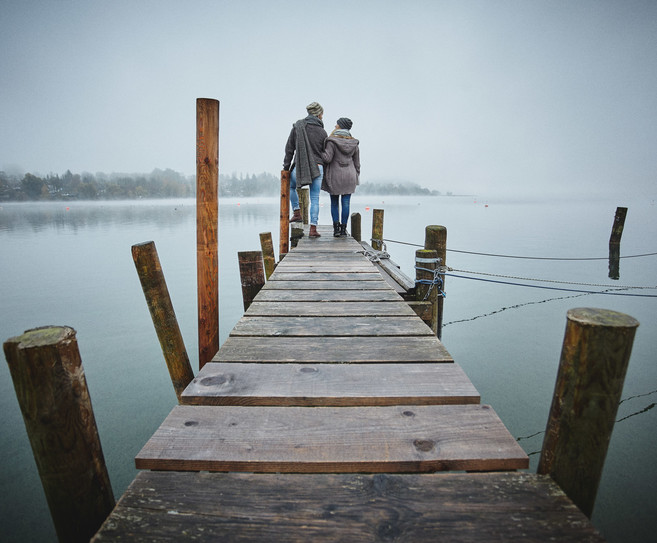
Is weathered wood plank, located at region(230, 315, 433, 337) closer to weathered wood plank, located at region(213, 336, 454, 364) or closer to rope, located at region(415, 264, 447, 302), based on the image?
weathered wood plank, located at region(213, 336, 454, 364)

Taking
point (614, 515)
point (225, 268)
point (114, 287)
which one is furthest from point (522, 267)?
point (114, 287)

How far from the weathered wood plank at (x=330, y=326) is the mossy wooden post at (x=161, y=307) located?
2.62ft

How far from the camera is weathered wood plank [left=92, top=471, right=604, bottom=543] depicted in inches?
39.6

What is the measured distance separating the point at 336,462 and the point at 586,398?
0.84 m

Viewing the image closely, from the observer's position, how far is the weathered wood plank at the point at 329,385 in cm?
160

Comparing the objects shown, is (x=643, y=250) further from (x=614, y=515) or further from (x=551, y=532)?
(x=551, y=532)

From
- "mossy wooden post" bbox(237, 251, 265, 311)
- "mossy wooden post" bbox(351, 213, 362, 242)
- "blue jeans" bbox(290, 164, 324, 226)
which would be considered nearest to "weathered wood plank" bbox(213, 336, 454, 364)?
"mossy wooden post" bbox(237, 251, 265, 311)

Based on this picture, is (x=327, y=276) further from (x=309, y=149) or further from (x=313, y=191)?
(x=309, y=149)

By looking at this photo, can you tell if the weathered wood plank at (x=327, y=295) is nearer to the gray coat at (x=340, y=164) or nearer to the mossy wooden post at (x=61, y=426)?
the mossy wooden post at (x=61, y=426)

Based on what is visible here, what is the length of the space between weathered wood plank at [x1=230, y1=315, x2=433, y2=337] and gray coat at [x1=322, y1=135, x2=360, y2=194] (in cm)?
393

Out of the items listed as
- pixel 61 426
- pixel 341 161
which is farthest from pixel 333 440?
pixel 341 161

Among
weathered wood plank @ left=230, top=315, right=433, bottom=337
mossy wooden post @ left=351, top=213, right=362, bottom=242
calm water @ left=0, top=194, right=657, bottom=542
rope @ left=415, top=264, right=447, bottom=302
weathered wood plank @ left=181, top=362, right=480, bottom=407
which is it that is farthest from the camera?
mossy wooden post @ left=351, top=213, right=362, bottom=242

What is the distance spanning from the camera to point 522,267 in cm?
1412

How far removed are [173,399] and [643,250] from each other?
70.8 ft
